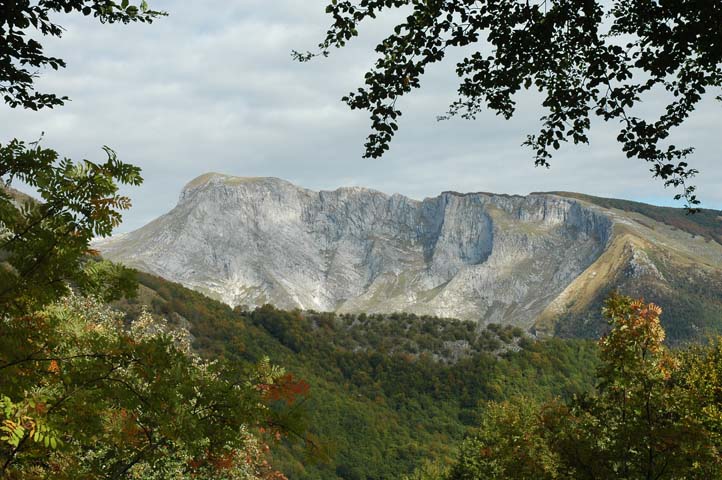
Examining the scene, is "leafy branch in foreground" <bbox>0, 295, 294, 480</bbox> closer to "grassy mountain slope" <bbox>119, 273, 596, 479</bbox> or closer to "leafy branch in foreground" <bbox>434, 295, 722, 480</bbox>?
"leafy branch in foreground" <bbox>434, 295, 722, 480</bbox>

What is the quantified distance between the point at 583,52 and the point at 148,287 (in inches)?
6812

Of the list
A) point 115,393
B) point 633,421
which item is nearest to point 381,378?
point 633,421

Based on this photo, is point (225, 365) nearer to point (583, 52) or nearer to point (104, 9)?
point (104, 9)

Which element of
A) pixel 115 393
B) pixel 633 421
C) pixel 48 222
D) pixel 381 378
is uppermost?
pixel 48 222

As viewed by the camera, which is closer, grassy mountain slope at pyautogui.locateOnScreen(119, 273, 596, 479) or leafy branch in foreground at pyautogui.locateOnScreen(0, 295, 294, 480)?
leafy branch in foreground at pyautogui.locateOnScreen(0, 295, 294, 480)

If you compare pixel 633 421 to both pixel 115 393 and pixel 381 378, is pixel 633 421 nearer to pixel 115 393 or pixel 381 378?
pixel 115 393

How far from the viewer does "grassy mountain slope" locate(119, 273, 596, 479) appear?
13562cm

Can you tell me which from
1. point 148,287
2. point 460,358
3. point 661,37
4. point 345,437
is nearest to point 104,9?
point 661,37

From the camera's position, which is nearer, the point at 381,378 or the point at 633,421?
the point at 633,421

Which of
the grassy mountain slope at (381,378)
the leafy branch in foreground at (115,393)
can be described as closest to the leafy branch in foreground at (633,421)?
the leafy branch in foreground at (115,393)

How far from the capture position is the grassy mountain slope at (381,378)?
135625 millimetres

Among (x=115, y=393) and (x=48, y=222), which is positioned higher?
(x=48, y=222)

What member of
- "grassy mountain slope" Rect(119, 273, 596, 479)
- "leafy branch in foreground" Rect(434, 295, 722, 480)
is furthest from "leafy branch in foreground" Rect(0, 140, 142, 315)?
"grassy mountain slope" Rect(119, 273, 596, 479)

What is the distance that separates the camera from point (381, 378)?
18875 centimetres
